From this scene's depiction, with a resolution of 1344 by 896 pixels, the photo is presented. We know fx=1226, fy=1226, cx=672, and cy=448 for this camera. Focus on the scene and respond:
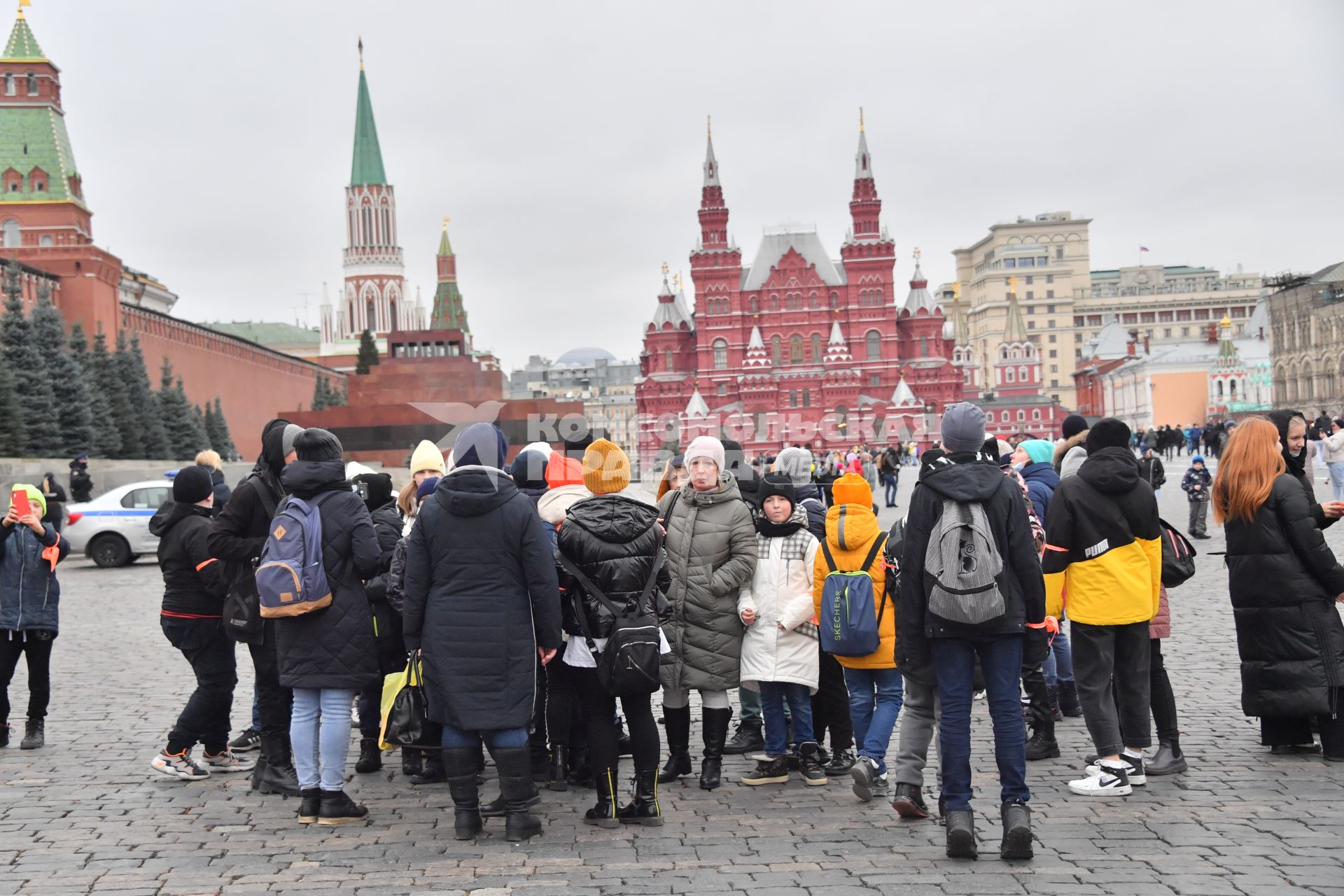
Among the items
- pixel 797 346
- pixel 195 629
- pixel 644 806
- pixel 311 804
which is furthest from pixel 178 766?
pixel 797 346

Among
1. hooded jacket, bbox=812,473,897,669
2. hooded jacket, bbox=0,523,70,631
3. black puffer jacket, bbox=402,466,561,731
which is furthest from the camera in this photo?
hooded jacket, bbox=0,523,70,631

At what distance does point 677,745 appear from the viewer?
586 cm

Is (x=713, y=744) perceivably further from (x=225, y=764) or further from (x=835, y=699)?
(x=225, y=764)

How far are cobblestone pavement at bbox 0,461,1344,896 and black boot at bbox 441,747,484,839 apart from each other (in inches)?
3.1

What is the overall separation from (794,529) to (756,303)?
276ft

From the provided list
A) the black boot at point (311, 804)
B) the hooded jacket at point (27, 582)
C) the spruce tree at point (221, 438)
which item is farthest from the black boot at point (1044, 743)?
the spruce tree at point (221, 438)

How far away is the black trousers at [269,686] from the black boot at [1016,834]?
328 centimetres

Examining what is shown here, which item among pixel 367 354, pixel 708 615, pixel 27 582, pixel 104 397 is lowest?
pixel 708 615

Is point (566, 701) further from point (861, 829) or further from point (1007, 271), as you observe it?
point (1007, 271)

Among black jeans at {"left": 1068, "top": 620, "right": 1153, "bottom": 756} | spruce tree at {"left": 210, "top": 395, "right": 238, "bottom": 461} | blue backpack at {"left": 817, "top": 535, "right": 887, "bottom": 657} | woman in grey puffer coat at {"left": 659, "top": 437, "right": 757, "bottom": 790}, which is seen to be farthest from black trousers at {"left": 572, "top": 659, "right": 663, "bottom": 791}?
spruce tree at {"left": 210, "top": 395, "right": 238, "bottom": 461}

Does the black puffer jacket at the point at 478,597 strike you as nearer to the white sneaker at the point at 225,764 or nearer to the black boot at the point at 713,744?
the black boot at the point at 713,744

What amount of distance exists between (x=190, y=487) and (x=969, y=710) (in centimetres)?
398

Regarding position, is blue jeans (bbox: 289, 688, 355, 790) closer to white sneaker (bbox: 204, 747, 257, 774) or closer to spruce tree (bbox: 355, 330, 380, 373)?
white sneaker (bbox: 204, 747, 257, 774)

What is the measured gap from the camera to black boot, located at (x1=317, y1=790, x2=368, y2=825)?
17.0 ft
